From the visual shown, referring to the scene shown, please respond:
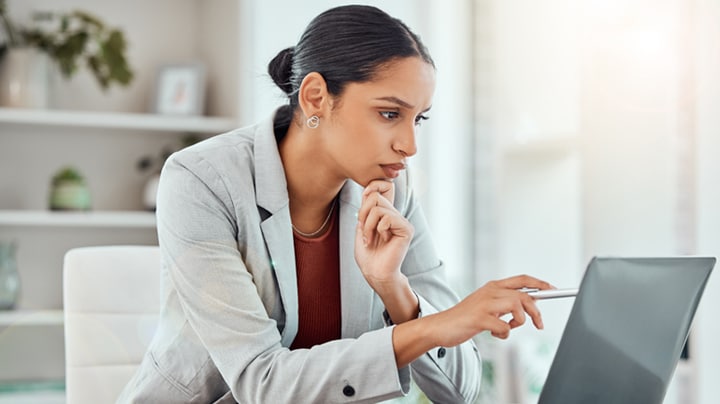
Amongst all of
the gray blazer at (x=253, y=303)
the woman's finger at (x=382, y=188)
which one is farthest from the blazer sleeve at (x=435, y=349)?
the woman's finger at (x=382, y=188)

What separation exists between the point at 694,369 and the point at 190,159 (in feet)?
4.28

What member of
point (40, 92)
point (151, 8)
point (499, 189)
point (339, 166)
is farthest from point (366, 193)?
point (151, 8)

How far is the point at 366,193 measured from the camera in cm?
133

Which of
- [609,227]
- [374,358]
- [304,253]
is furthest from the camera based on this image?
[609,227]

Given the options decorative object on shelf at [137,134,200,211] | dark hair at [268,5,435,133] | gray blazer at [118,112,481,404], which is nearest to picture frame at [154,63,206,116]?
decorative object on shelf at [137,134,200,211]

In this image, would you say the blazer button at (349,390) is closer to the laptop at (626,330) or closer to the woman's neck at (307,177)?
the laptop at (626,330)

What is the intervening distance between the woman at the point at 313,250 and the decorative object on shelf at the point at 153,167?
6.65 ft

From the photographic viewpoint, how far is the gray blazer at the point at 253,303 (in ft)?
3.77

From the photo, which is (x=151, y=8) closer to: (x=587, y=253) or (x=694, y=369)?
(x=587, y=253)

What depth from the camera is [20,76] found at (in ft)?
10.7

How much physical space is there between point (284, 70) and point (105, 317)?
525 millimetres

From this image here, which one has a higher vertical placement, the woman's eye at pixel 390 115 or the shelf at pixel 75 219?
the woman's eye at pixel 390 115

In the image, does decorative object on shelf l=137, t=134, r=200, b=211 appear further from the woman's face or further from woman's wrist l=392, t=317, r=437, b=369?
woman's wrist l=392, t=317, r=437, b=369

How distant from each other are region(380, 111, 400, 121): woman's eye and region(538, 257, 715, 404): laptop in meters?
0.50
